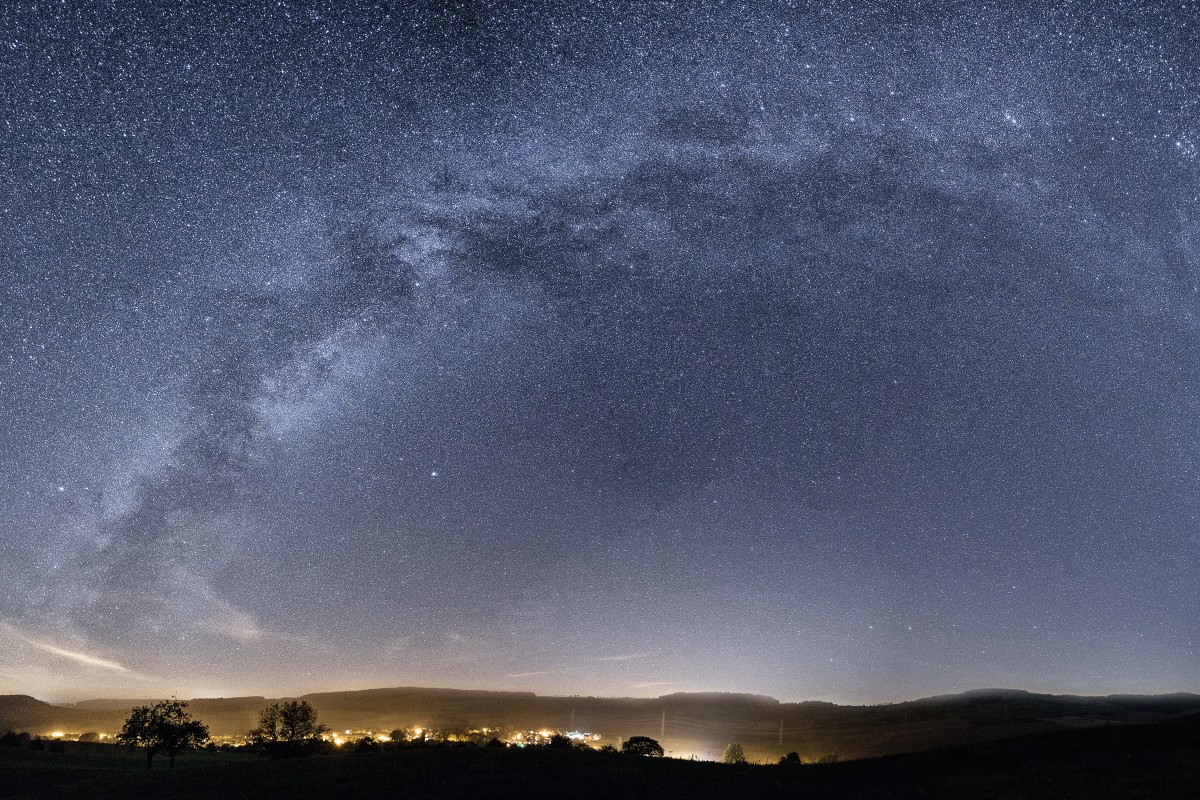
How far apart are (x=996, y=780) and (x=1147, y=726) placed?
63.3 feet

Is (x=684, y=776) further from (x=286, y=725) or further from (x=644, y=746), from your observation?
(x=286, y=725)

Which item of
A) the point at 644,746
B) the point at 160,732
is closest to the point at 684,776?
the point at 644,746

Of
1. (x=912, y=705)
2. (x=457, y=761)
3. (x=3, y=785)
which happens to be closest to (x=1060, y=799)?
(x=457, y=761)

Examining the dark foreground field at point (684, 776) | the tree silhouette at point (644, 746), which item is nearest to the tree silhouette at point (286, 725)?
the dark foreground field at point (684, 776)

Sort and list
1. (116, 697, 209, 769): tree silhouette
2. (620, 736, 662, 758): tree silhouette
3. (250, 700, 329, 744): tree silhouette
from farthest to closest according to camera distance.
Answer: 1. (250, 700, 329, 744): tree silhouette
2. (620, 736, 662, 758): tree silhouette
3. (116, 697, 209, 769): tree silhouette

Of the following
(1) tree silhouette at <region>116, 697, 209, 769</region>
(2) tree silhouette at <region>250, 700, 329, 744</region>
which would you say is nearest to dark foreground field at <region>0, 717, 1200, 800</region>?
(1) tree silhouette at <region>116, 697, 209, 769</region>

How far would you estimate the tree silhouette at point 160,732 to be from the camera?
56.0m

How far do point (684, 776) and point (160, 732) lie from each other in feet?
141

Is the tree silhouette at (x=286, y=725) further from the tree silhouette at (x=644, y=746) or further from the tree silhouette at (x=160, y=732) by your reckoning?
the tree silhouette at (x=644, y=746)

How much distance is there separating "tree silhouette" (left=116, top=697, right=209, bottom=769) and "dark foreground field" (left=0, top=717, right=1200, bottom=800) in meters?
10.2

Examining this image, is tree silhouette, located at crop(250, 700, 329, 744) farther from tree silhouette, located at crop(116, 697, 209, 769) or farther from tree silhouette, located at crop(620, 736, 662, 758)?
tree silhouette, located at crop(620, 736, 662, 758)

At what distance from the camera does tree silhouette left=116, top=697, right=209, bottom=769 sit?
56000mm

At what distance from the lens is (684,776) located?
3747 centimetres

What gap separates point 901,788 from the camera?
3416 cm
